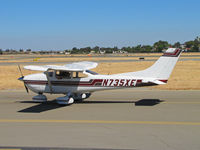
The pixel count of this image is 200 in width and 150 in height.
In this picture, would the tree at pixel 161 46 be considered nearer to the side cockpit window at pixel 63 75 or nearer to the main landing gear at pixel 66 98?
the main landing gear at pixel 66 98

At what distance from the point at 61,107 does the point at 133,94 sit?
453 centimetres

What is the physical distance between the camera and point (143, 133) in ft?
24.3

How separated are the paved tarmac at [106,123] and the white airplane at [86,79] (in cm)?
70

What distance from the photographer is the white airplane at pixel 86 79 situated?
37.1 ft

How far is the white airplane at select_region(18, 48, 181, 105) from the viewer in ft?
37.1

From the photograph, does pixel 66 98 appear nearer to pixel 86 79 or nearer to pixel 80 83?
pixel 80 83

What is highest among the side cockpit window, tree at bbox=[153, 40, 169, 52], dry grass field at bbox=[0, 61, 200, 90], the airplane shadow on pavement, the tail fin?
the tail fin

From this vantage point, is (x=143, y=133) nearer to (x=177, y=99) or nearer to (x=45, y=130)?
(x=45, y=130)

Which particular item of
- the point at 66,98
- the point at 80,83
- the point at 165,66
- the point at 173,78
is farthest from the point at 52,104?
the point at 173,78

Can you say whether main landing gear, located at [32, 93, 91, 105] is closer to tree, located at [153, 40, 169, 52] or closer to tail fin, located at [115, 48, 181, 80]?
tail fin, located at [115, 48, 181, 80]

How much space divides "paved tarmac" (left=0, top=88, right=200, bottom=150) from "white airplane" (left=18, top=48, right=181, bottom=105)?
697mm

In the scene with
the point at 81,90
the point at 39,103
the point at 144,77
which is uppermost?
the point at 144,77

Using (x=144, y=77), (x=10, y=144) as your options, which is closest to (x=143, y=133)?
(x=10, y=144)

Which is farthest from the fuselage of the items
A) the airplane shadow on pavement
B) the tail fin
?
the airplane shadow on pavement
